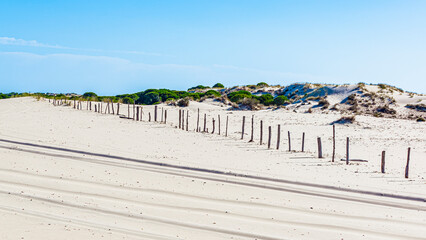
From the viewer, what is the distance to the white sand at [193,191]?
763cm

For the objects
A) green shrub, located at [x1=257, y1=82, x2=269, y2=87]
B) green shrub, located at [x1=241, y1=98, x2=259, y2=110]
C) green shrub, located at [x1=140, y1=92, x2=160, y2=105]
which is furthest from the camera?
green shrub, located at [x1=257, y1=82, x2=269, y2=87]

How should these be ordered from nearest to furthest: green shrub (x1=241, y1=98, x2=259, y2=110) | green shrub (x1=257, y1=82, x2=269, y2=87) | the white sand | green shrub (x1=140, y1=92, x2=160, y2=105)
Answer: the white sand → green shrub (x1=241, y1=98, x2=259, y2=110) → green shrub (x1=140, y1=92, x2=160, y2=105) → green shrub (x1=257, y1=82, x2=269, y2=87)

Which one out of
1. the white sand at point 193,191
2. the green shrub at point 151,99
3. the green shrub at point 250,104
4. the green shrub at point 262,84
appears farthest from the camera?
the green shrub at point 262,84

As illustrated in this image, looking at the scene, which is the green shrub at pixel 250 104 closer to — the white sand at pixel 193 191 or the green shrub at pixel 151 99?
the green shrub at pixel 151 99

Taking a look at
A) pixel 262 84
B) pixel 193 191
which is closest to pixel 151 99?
pixel 262 84

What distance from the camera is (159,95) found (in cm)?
5159

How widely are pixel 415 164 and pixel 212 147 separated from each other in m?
8.28

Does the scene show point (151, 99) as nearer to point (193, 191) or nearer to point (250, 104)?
point (250, 104)

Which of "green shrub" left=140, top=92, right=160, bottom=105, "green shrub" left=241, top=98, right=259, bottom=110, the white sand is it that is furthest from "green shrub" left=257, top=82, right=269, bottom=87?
the white sand

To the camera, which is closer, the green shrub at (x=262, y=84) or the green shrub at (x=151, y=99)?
the green shrub at (x=151, y=99)

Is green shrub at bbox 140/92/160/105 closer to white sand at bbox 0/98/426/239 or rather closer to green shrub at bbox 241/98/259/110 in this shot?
green shrub at bbox 241/98/259/110

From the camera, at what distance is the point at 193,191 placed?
33.7 feet

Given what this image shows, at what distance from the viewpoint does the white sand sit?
7.63 metres

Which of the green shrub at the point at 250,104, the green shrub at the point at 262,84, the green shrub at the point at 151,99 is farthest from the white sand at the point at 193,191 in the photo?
the green shrub at the point at 262,84
